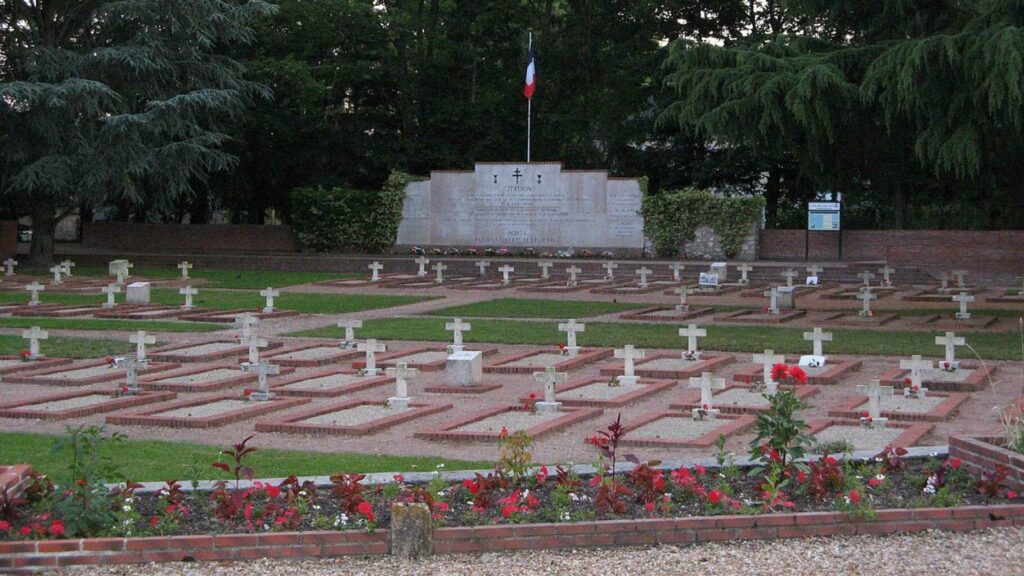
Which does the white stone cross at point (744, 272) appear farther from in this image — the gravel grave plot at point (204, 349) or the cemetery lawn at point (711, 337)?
the gravel grave plot at point (204, 349)

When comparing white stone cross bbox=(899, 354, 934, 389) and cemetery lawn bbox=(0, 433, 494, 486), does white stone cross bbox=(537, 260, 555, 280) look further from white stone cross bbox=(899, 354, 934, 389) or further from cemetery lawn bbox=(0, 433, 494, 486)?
cemetery lawn bbox=(0, 433, 494, 486)

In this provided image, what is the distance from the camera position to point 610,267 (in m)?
35.4

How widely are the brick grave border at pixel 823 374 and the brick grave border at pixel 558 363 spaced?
7.72ft

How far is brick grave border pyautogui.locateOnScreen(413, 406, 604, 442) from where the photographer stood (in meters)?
11.5

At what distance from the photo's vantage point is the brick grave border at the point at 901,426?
1089cm

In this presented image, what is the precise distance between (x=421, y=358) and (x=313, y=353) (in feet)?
6.02

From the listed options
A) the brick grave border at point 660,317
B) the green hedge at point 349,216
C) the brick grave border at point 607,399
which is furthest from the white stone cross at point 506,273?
the brick grave border at point 607,399

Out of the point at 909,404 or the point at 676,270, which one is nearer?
the point at 909,404

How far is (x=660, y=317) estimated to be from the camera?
23906 mm

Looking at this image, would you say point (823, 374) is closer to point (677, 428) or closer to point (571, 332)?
point (571, 332)

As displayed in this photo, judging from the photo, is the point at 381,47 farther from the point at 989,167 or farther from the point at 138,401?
the point at 138,401

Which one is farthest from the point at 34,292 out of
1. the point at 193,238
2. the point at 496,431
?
the point at 193,238

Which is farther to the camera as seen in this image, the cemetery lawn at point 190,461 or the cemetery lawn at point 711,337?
the cemetery lawn at point 711,337

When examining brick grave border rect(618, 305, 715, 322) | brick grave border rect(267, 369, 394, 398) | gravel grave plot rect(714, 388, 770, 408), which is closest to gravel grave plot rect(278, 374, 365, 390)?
brick grave border rect(267, 369, 394, 398)
